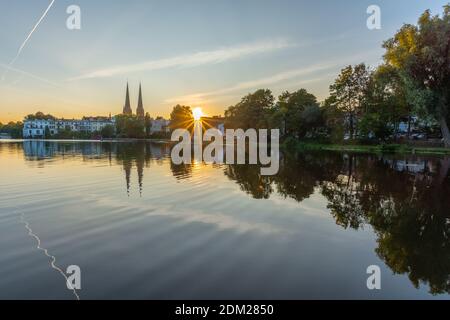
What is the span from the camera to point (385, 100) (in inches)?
2473

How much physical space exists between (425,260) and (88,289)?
817 centimetres

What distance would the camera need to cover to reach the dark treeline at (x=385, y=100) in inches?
1767

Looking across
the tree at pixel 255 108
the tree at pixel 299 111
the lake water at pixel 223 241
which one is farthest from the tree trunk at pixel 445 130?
the tree at pixel 255 108

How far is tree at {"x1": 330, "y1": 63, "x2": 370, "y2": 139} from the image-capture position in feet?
221

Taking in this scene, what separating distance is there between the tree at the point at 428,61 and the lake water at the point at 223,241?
32.3m

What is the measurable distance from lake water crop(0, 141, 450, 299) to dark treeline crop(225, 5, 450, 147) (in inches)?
1315

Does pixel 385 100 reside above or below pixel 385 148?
above

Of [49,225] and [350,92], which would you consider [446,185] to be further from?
[350,92]

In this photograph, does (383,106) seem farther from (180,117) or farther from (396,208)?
(180,117)

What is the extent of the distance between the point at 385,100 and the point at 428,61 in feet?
60.9

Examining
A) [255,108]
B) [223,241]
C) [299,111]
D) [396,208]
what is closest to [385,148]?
[299,111]

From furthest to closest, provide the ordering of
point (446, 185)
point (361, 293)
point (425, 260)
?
point (446, 185), point (425, 260), point (361, 293)

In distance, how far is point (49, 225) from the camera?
11.4m
